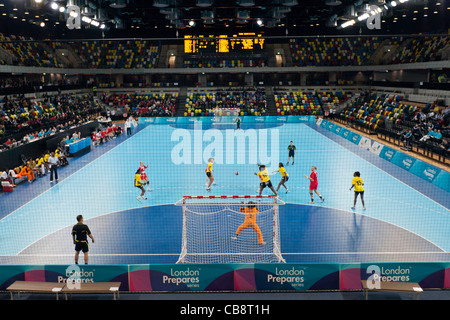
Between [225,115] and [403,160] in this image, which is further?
[225,115]

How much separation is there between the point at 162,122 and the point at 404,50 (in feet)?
97.0

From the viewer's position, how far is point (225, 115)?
154ft

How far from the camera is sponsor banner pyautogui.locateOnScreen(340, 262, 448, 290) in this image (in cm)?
877

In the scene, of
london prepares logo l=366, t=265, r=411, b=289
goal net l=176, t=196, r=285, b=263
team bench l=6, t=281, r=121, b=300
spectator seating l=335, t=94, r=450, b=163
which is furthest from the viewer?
spectator seating l=335, t=94, r=450, b=163

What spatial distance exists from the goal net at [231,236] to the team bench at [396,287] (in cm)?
244

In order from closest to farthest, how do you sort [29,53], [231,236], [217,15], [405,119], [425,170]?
[231,236] < [425,170] < [217,15] < [405,119] < [29,53]

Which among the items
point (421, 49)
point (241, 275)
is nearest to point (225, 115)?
point (421, 49)

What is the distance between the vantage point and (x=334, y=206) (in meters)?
15.0

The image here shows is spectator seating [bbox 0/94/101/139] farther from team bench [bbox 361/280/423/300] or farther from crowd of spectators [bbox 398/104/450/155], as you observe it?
crowd of spectators [bbox 398/104/450/155]

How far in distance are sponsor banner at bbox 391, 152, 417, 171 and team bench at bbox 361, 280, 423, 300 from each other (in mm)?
13780

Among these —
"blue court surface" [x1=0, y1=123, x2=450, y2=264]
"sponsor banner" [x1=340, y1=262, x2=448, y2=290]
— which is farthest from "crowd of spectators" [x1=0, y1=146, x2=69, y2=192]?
"sponsor banner" [x1=340, y1=262, x2=448, y2=290]

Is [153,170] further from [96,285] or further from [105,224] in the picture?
[96,285]

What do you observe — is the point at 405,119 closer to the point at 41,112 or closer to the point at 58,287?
the point at 58,287

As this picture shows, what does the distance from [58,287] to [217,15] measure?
23021 mm
